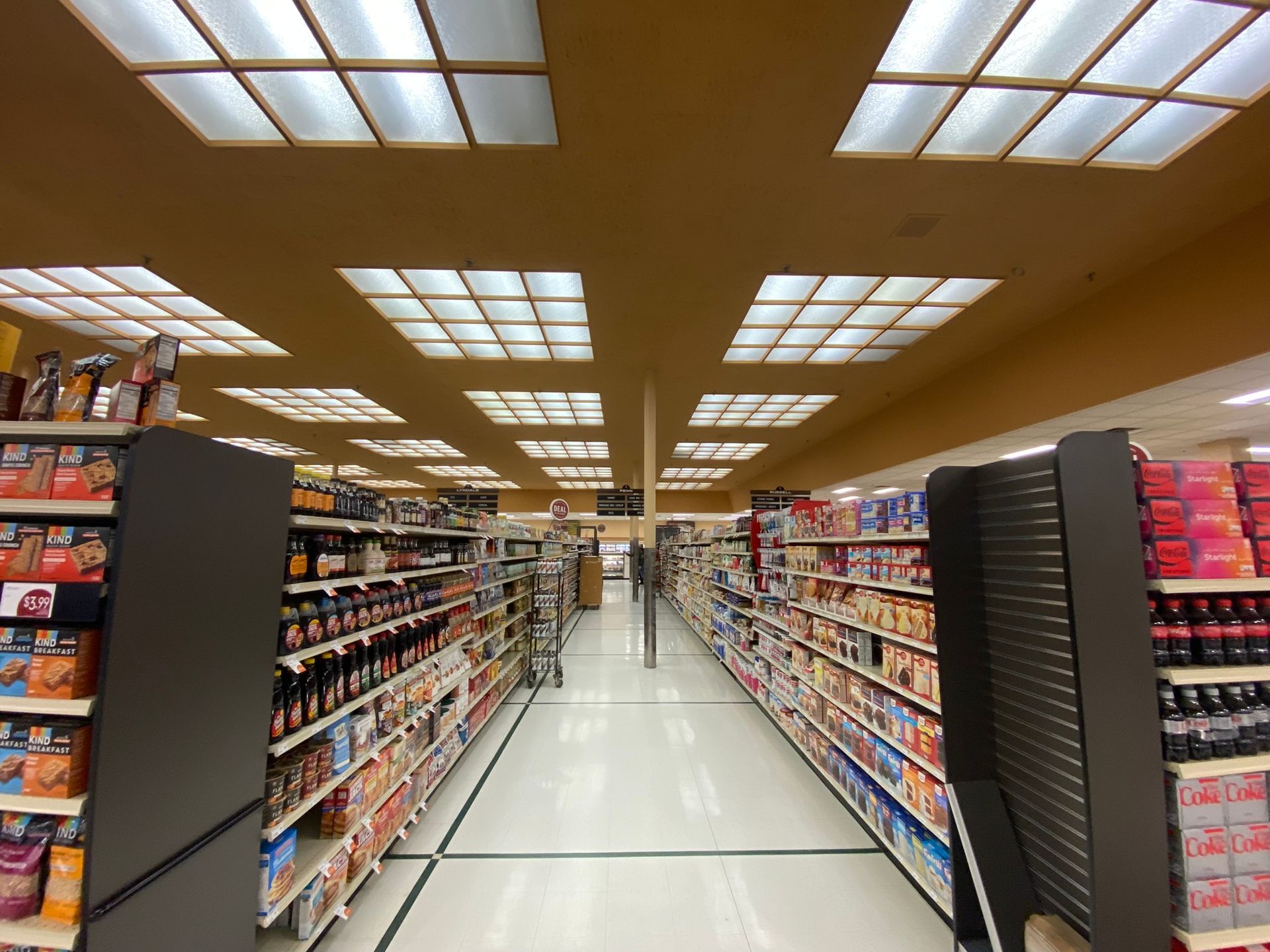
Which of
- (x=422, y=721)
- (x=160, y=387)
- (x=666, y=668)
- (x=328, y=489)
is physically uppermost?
(x=160, y=387)

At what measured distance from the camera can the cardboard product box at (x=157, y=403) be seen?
5.20 feet

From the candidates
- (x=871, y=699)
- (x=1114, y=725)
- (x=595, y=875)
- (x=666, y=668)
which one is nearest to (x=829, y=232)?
(x=871, y=699)

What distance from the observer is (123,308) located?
6.39 m

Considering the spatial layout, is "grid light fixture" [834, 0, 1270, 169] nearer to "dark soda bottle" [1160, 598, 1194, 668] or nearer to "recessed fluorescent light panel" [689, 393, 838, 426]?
"dark soda bottle" [1160, 598, 1194, 668]

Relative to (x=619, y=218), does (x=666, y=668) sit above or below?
below

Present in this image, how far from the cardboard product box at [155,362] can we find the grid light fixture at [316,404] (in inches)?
339

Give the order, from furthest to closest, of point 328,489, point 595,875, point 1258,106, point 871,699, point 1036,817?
point 1258,106 < point 871,699 < point 595,875 < point 328,489 < point 1036,817

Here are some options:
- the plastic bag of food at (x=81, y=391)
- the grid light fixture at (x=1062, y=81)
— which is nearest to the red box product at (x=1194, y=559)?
the grid light fixture at (x=1062, y=81)

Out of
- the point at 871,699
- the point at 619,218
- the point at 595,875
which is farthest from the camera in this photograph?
the point at 619,218

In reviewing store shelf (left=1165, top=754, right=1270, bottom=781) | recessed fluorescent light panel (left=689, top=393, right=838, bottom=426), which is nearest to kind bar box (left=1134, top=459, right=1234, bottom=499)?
store shelf (left=1165, top=754, right=1270, bottom=781)

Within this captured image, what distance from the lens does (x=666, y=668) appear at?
7582mm

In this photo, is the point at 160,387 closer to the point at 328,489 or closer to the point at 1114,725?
the point at 328,489

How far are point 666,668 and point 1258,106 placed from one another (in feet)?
26.1

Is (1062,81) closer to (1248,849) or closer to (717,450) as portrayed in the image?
(1248,849)
